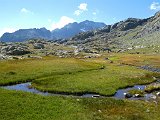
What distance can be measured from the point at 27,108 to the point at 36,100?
4.20m

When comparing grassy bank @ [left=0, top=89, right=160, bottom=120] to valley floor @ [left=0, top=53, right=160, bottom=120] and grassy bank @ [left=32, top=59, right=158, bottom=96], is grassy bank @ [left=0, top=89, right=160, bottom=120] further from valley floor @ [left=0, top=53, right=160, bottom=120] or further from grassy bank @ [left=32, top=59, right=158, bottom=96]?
grassy bank @ [left=32, top=59, right=158, bottom=96]

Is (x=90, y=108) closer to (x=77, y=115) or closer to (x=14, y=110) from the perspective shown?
(x=77, y=115)

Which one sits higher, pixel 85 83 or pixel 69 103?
pixel 85 83

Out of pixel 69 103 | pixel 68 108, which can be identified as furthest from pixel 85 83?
pixel 68 108

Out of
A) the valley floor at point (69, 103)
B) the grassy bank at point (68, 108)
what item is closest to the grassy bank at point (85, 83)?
the valley floor at point (69, 103)

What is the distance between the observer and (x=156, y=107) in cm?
4588

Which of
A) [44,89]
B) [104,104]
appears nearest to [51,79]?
[44,89]

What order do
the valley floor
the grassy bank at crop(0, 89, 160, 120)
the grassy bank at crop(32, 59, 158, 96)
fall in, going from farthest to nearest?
the grassy bank at crop(32, 59, 158, 96) → the valley floor → the grassy bank at crop(0, 89, 160, 120)

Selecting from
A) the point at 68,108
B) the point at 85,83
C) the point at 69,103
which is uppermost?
the point at 85,83

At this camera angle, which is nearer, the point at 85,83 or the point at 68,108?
the point at 68,108

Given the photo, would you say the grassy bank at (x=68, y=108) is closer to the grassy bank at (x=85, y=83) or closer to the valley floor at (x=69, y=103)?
the valley floor at (x=69, y=103)

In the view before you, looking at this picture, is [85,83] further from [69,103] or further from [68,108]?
[68,108]

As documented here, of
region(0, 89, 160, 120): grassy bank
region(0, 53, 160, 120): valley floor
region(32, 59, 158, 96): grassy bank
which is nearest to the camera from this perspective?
region(0, 89, 160, 120): grassy bank

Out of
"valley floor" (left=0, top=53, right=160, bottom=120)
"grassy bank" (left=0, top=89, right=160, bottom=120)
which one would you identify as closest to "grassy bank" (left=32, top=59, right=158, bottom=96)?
"valley floor" (left=0, top=53, right=160, bottom=120)
